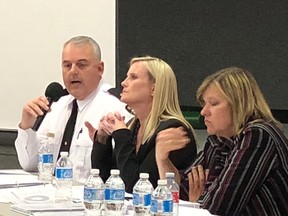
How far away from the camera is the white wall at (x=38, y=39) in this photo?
441 centimetres

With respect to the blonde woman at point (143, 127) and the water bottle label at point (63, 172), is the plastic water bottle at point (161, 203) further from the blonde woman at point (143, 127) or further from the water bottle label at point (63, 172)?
the blonde woman at point (143, 127)

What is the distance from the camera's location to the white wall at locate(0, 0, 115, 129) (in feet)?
14.5

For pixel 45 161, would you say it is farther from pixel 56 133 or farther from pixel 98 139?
pixel 56 133

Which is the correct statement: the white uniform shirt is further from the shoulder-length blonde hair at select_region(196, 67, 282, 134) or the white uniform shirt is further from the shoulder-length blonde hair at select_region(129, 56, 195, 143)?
the shoulder-length blonde hair at select_region(196, 67, 282, 134)

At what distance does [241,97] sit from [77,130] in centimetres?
121

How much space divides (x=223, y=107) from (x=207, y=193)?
359 mm

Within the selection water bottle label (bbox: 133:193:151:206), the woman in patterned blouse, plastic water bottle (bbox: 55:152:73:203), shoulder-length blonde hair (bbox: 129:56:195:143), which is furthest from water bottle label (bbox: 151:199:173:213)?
shoulder-length blonde hair (bbox: 129:56:195:143)

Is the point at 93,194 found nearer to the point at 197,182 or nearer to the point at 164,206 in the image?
the point at 164,206

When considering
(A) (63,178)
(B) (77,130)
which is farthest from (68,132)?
(A) (63,178)

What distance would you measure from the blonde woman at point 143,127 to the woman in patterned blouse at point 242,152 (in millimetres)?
268

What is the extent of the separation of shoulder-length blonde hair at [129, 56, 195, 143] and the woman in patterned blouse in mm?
330

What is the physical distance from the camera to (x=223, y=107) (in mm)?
2672

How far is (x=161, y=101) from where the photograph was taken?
312 cm

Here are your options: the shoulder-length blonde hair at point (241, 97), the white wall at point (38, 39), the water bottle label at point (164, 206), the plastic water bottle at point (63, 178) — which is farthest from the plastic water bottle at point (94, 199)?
the white wall at point (38, 39)
